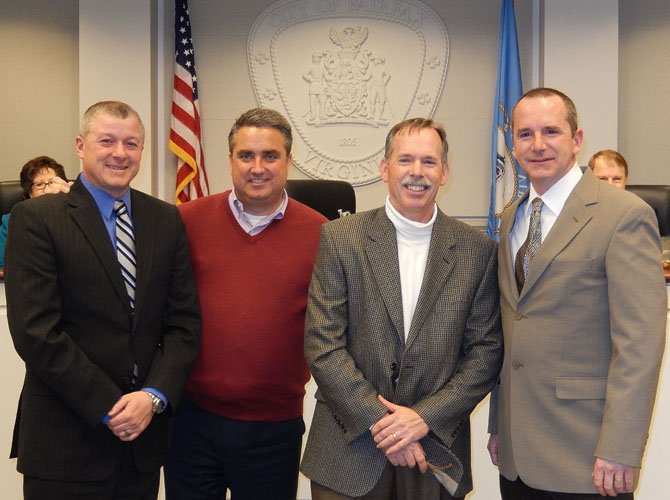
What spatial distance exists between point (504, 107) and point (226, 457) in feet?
15.9

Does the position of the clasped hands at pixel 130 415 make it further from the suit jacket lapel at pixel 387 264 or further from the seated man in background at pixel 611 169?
the seated man in background at pixel 611 169

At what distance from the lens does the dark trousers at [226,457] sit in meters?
2.52

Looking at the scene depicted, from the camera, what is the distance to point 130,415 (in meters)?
2.22

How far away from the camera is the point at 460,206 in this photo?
22.8 feet

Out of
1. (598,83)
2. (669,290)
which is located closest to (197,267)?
(669,290)

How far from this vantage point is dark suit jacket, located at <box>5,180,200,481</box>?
2158mm

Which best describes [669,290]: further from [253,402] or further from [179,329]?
[179,329]

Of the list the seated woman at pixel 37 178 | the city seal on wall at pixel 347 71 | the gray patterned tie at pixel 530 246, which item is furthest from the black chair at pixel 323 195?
the gray patterned tie at pixel 530 246

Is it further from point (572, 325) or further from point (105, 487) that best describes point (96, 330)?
point (572, 325)

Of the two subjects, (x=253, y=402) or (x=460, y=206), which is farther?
(x=460, y=206)

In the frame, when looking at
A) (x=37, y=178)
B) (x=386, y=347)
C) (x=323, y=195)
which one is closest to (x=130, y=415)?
(x=386, y=347)

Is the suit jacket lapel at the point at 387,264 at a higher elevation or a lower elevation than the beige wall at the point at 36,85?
lower

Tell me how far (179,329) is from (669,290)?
81.8 inches

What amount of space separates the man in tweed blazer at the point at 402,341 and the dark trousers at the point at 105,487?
1.71 feet
